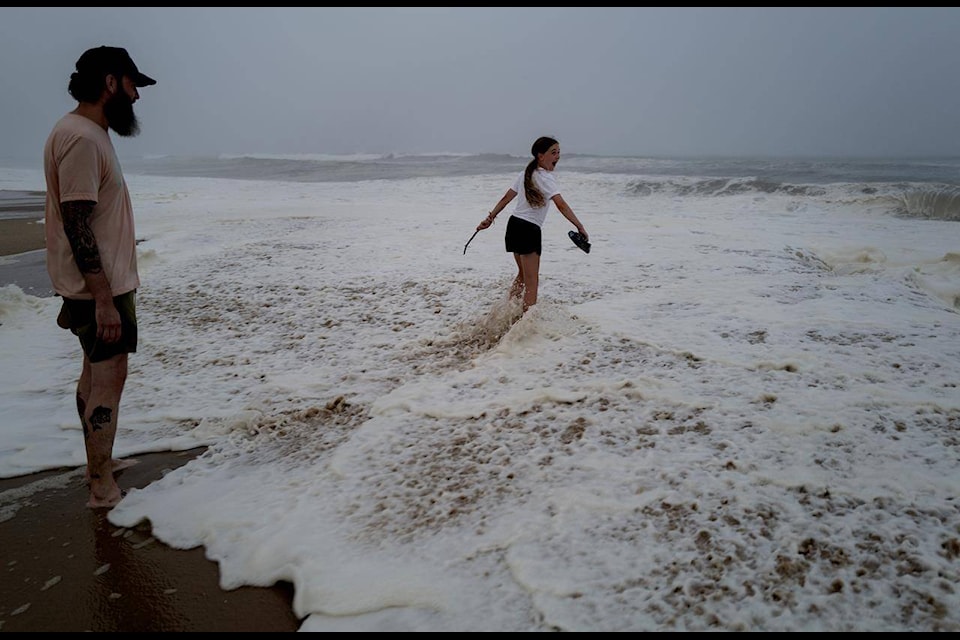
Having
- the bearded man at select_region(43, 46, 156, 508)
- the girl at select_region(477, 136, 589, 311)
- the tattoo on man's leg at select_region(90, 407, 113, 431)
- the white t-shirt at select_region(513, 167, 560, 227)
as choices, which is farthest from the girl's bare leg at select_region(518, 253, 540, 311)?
the tattoo on man's leg at select_region(90, 407, 113, 431)

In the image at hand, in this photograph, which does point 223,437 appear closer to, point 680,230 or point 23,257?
point 23,257

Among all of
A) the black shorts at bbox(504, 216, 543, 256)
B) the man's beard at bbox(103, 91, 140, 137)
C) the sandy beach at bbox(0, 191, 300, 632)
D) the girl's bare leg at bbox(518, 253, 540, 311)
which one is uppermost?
the man's beard at bbox(103, 91, 140, 137)

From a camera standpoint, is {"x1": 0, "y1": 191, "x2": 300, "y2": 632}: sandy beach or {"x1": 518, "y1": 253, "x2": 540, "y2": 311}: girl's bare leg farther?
{"x1": 518, "y1": 253, "x2": 540, "y2": 311}: girl's bare leg

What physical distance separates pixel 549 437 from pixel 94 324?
2.49m

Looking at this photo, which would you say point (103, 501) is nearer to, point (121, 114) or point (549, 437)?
point (121, 114)

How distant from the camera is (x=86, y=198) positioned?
2703 mm

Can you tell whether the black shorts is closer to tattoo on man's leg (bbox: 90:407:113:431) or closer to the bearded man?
the bearded man

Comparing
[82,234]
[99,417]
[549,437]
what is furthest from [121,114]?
[549,437]

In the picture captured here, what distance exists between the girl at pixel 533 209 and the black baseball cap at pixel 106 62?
3119mm

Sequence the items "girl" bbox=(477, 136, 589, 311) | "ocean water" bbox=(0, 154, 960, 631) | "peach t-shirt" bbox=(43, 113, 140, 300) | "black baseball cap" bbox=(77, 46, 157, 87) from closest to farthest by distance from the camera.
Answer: "ocean water" bbox=(0, 154, 960, 631), "peach t-shirt" bbox=(43, 113, 140, 300), "black baseball cap" bbox=(77, 46, 157, 87), "girl" bbox=(477, 136, 589, 311)

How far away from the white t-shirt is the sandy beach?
11.7 ft

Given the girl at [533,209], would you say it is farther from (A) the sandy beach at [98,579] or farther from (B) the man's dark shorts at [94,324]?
(A) the sandy beach at [98,579]

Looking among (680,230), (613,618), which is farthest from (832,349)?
(680,230)

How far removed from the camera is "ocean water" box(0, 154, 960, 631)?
2.36m
